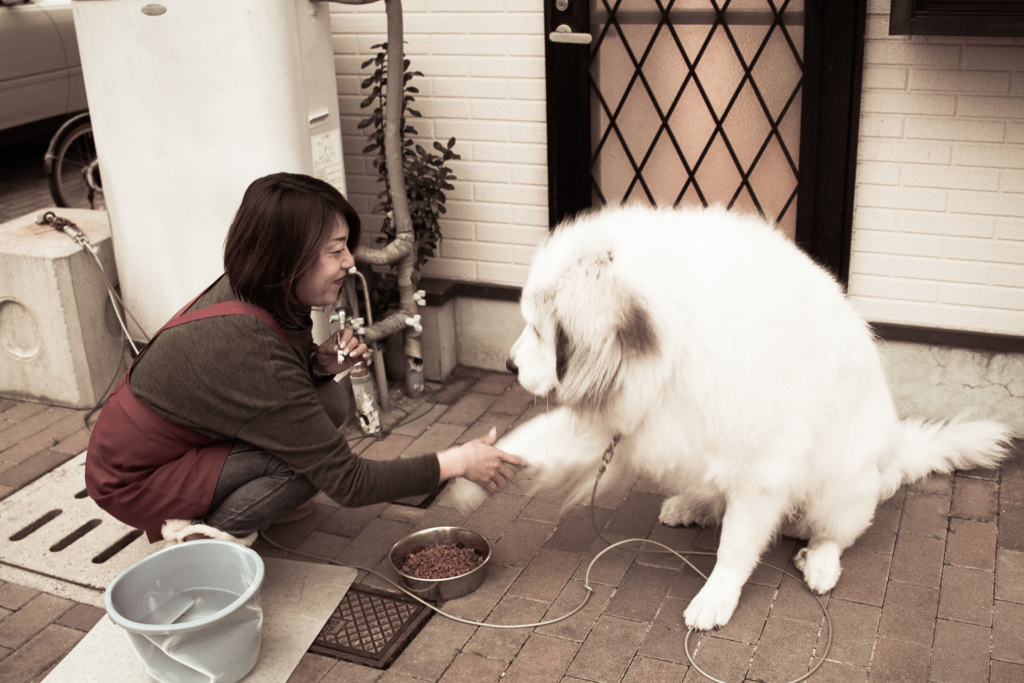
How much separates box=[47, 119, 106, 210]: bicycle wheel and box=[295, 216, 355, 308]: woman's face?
3606mm

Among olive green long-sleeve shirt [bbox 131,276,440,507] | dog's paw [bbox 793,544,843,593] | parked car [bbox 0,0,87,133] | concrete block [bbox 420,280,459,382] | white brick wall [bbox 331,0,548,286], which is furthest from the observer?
parked car [bbox 0,0,87,133]

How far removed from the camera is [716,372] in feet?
8.61

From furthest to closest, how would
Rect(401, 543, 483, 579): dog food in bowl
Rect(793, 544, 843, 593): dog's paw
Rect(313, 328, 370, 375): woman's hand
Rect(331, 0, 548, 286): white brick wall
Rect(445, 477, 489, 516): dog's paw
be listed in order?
1. Rect(331, 0, 548, 286): white brick wall
2. Rect(445, 477, 489, 516): dog's paw
3. Rect(313, 328, 370, 375): woman's hand
4. Rect(401, 543, 483, 579): dog food in bowl
5. Rect(793, 544, 843, 593): dog's paw

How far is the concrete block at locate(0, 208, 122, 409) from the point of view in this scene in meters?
4.34

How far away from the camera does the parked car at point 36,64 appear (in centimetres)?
785

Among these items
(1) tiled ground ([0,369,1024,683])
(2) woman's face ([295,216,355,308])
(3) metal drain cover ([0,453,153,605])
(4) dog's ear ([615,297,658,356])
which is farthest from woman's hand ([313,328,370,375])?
(4) dog's ear ([615,297,658,356])

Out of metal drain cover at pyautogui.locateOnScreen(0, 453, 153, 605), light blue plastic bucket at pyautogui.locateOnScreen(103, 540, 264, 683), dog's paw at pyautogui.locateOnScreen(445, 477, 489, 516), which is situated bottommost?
metal drain cover at pyautogui.locateOnScreen(0, 453, 153, 605)

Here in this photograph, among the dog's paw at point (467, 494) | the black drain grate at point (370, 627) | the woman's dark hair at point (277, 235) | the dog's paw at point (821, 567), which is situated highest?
the woman's dark hair at point (277, 235)

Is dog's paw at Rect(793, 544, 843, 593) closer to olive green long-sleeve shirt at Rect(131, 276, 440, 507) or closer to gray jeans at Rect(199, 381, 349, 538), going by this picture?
olive green long-sleeve shirt at Rect(131, 276, 440, 507)

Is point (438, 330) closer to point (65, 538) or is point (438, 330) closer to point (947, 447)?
point (65, 538)

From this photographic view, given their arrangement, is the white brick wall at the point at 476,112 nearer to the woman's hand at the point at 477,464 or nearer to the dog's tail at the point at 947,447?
the woman's hand at the point at 477,464

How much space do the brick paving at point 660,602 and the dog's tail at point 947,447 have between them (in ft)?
0.25

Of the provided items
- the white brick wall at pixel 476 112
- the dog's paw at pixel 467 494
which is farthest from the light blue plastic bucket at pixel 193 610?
the white brick wall at pixel 476 112

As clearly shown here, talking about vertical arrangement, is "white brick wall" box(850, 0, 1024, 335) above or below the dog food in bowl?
above
